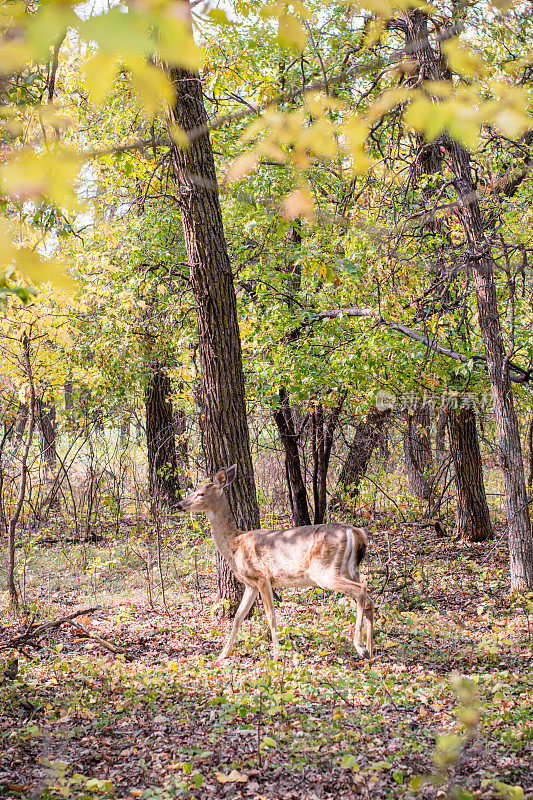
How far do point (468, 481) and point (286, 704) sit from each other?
7636 millimetres

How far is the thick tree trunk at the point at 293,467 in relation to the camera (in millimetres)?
11345

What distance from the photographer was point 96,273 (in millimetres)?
12047

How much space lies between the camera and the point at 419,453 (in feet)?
50.8

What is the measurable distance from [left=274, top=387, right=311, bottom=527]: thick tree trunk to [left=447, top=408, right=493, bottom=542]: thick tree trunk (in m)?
2.70

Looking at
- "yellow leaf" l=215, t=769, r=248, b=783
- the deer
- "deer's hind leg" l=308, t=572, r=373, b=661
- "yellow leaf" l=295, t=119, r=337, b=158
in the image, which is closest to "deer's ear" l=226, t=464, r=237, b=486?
the deer

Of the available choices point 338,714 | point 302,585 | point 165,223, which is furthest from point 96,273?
point 338,714

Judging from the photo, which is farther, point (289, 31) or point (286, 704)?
point (286, 704)

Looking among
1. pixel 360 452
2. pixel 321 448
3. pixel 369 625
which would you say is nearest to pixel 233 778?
pixel 369 625

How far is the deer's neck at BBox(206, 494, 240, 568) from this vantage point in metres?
6.72

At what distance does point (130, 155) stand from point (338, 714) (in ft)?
22.0

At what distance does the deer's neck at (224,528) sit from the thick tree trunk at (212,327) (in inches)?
8.9

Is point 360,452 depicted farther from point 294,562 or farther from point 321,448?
point 294,562

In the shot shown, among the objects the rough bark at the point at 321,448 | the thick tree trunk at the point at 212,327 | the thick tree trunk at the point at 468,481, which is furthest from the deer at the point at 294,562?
the thick tree trunk at the point at 468,481

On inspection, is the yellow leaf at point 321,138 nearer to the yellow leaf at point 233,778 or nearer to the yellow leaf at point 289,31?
the yellow leaf at point 289,31
